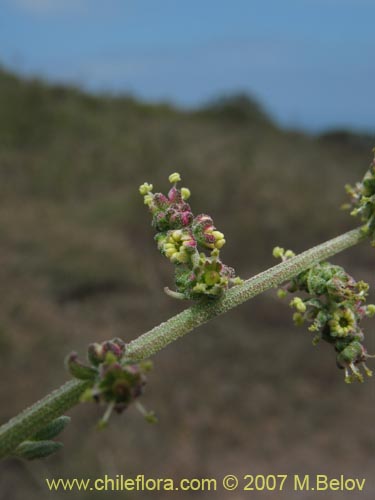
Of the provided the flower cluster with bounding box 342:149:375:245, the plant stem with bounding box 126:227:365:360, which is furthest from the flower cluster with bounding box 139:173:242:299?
the flower cluster with bounding box 342:149:375:245

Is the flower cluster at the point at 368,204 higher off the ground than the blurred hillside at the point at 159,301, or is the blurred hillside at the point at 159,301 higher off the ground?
the blurred hillside at the point at 159,301

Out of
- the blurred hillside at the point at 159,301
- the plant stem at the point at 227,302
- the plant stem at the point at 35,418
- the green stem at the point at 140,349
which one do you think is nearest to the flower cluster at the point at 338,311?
the plant stem at the point at 227,302

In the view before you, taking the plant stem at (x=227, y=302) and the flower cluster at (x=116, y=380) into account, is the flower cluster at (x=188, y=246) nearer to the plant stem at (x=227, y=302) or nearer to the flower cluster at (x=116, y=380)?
the plant stem at (x=227, y=302)

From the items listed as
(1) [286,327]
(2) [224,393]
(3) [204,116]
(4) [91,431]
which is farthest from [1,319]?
(3) [204,116]

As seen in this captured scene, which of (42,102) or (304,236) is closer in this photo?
(304,236)

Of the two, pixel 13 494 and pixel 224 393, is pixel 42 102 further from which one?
pixel 13 494

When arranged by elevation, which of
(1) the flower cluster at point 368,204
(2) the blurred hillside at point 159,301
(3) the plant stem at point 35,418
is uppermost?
(2) the blurred hillside at point 159,301

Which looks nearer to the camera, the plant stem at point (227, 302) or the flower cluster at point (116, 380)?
the flower cluster at point (116, 380)
